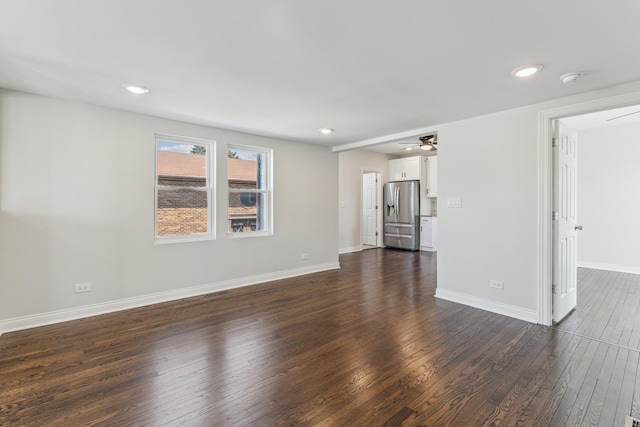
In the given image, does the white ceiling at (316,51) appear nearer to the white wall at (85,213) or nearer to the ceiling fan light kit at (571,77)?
the ceiling fan light kit at (571,77)

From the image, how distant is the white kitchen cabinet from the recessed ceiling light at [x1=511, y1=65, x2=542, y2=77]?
568 centimetres

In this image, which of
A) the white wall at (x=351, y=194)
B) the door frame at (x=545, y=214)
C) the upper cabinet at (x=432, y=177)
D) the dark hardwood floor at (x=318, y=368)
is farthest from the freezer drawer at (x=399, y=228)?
the door frame at (x=545, y=214)

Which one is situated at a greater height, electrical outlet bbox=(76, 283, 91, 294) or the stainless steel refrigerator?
the stainless steel refrigerator

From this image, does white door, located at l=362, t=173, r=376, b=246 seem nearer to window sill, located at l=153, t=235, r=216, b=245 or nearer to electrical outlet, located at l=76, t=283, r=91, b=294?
window sill, located at l=153, t=235, r=216, b=245

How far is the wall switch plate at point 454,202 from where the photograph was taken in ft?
12.4

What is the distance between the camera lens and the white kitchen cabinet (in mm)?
7780

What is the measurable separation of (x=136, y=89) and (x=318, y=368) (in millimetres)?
2981

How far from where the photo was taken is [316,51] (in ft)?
6.93

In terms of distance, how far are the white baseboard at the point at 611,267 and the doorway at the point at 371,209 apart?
4.40 m

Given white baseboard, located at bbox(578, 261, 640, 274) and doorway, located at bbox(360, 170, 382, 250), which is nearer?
white baseboard, located at bbox(578, 261, 640, 274)

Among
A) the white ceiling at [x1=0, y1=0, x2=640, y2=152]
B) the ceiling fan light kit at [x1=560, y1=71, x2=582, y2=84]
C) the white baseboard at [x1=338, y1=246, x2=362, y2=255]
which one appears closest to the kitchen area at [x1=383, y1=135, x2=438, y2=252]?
the white baseboard at [x1=338, y1=246, x2=362, y2=255]

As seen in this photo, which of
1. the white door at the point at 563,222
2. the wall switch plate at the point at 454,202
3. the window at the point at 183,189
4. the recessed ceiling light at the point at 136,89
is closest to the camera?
the recessed ceiling light at the point at 136,89

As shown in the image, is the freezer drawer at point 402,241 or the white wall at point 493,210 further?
the freezer drawer at point 402,241

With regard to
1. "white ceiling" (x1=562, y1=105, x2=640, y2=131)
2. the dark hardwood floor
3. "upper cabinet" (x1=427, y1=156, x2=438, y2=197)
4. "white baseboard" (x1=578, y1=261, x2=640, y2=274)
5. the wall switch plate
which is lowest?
the dark hardwood floor
